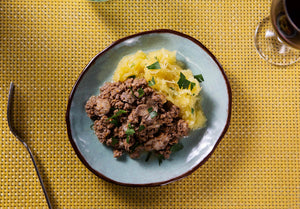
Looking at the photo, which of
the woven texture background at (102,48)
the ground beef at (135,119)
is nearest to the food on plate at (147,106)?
the ground beef at (135,119)

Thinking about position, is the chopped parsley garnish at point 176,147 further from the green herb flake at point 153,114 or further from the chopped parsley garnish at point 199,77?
the chopped parsley garnish at point 199,77

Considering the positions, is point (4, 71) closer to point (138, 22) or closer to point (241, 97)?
point (138, 22)

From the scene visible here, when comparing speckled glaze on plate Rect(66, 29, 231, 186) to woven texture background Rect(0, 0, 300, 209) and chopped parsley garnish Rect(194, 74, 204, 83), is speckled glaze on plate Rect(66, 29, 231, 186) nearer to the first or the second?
chopped parsley garnish Rect(194, 74, 204, 83)

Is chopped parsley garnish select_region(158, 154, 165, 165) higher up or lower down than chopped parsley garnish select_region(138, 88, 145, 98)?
lower down

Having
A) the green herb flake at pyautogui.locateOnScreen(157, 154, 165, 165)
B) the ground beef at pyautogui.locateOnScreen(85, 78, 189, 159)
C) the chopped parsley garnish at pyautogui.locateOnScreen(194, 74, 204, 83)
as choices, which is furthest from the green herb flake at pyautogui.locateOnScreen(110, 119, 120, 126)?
the chopped parsley garnish at pyautogui.locateOnScreen(194, 74, 204, 83)

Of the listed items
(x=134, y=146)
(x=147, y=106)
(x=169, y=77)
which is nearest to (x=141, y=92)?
(x=147, y=106)
